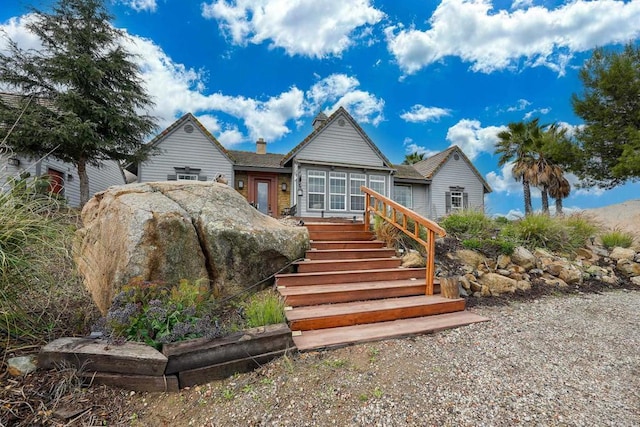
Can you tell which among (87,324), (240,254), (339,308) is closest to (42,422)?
(87,324)

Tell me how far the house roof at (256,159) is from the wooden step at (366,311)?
31.5ft

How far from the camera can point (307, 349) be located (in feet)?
8.87

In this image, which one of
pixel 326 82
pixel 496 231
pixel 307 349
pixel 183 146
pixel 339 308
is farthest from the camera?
pixel 183 146

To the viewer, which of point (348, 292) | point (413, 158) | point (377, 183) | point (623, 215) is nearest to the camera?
point (348, 292)

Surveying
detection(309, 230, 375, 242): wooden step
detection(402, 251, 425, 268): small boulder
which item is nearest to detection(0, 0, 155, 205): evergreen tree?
detection(309, 230, 375, 242): wooden step

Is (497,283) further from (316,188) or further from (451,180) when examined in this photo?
(451,180)

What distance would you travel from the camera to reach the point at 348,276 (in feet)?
14.7

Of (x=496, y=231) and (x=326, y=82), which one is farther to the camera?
(x=326, y=82)

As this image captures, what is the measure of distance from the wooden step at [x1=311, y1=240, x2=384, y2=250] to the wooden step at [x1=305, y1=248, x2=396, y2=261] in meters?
0.24

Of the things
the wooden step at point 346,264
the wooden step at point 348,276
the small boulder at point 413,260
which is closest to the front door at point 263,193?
the wooden step at point 346,264

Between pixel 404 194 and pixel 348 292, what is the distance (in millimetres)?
12178

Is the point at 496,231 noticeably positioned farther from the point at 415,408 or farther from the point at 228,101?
the point at 228,101

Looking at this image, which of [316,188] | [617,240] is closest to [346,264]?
[617,240]

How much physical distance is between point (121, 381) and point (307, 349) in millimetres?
1482
